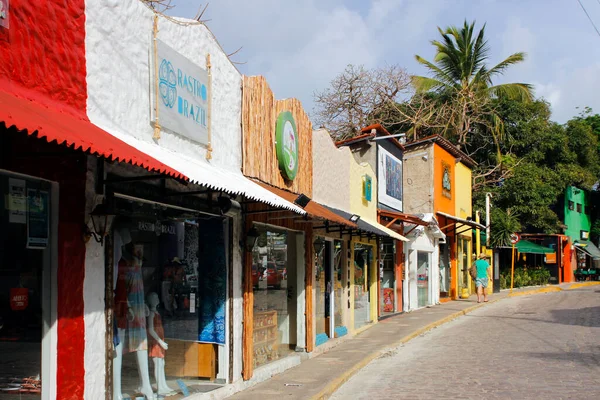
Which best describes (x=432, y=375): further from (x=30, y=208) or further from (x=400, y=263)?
(x=400, y=263)

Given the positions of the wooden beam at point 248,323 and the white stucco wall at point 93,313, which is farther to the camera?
the wooden beam at point 248,323

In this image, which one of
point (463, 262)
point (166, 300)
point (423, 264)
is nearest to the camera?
point (166, 300)

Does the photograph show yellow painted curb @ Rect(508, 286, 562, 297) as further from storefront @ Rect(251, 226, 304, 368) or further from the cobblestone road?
storefront @ Rect(251, 226, 304, 368)

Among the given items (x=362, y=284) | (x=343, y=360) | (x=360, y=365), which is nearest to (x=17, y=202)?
(x=360, y=365)

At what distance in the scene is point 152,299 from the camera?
8617 millimetres

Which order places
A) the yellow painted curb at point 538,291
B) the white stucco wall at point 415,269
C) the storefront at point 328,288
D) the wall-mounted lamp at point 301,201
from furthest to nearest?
1. the yellow painted curb at point 538,291
2. the white stucco wall at point 415,269
3. the storefront at point 328,288
4. the wall-mounted lamp at point 301,201

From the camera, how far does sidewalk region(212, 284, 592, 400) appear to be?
1042cm

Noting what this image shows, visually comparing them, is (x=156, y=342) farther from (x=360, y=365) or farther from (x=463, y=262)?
(x=463, y=262)

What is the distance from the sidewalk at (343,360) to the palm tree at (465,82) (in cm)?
1831

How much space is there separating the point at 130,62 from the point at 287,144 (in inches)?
228

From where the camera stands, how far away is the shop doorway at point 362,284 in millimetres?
18953

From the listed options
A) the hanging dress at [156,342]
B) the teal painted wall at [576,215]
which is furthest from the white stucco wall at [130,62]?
the teal painted wall at [576,215]

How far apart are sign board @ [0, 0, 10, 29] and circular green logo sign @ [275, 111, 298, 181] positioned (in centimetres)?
741

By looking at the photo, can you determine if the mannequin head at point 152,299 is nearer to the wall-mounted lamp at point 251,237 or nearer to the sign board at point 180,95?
the sign board at point 180,95
